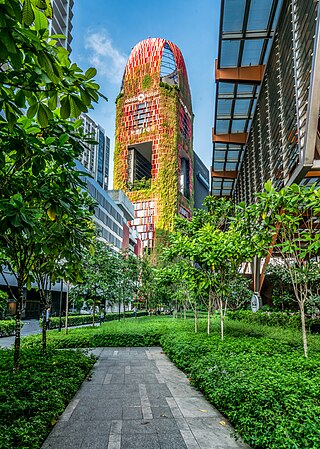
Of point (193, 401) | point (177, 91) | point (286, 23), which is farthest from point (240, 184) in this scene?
point (177, 91)

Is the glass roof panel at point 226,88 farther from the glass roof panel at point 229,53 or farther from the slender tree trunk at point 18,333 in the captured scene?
the slender tree trunk at point 18,333

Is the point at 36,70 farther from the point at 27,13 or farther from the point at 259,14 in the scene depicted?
the point at 259,14

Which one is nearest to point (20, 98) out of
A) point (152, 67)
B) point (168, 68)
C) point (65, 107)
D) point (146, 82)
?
point (65, 107)

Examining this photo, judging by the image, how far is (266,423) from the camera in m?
3.84

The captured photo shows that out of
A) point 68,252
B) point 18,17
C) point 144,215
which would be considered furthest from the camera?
point 144,215

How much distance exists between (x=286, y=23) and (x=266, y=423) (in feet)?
52.2

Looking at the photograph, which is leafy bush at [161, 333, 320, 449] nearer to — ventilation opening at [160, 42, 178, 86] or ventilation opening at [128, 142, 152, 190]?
ventilation opening at [128, 142, 152, 190]

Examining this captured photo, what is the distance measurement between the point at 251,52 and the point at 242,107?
16.0 feet

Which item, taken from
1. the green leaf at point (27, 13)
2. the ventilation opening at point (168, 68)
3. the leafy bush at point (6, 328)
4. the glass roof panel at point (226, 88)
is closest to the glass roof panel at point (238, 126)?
the glass roof panel at point (226, 88)

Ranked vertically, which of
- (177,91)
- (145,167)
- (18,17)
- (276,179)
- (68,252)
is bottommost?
(68,252)

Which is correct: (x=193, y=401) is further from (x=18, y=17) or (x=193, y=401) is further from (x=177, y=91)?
(x=177, y=91)

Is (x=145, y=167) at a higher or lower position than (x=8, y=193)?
higher

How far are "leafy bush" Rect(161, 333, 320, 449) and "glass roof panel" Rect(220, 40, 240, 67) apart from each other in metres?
15.1

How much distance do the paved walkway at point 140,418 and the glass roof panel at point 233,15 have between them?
14.3 m
